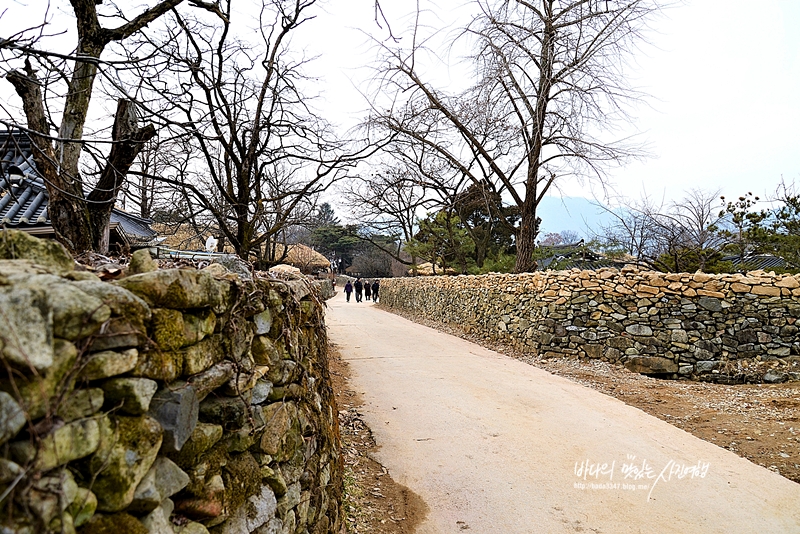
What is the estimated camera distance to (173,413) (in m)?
1.31

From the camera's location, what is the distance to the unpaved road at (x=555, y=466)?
11.2ft

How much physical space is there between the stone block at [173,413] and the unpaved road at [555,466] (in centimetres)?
246

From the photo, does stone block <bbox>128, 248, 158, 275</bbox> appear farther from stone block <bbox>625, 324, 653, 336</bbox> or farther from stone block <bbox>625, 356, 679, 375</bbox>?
stone block <bbox>625, 324, 653, 336</bbox>

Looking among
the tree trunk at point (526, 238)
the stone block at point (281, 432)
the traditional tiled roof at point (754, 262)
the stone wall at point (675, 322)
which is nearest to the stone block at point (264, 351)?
the stone block at point (281, 432)

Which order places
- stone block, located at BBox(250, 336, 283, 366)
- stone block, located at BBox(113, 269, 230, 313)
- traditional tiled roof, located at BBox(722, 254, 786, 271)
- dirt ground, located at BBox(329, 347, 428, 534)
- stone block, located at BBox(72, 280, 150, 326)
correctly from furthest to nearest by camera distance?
traditional tiled roof, located at BBox(722, 254, 786, 271)
dirt ground, located at BBox(329, 347, 428, 534)
stone block, located at BBox(250, 336, 283, 366)
stone block, located at BBox(113, 269, 230, 313)
stone block, located at BBox(72, 280, 150, 326)

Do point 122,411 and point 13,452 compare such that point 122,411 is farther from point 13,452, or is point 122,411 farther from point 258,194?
point 258,194

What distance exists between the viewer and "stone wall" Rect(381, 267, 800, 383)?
8.47m

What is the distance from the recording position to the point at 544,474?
405 centimetres

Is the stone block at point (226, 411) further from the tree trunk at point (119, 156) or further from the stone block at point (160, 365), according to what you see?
the tree trunk at point (119, 156)

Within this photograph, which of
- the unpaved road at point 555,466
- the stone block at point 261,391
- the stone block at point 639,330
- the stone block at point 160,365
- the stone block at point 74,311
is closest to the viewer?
the stone block at point 74,311

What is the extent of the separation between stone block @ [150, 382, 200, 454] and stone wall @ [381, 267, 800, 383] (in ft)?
29.0

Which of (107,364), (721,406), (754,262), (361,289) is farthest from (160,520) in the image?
(361,289)

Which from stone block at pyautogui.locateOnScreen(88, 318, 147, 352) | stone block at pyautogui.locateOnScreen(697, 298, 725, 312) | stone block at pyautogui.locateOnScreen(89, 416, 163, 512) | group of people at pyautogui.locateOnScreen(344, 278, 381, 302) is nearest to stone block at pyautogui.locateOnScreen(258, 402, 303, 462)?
stone block at pyautogui.locateOnScreen(89, 416, 163, 512)

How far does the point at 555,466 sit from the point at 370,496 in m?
1.69
